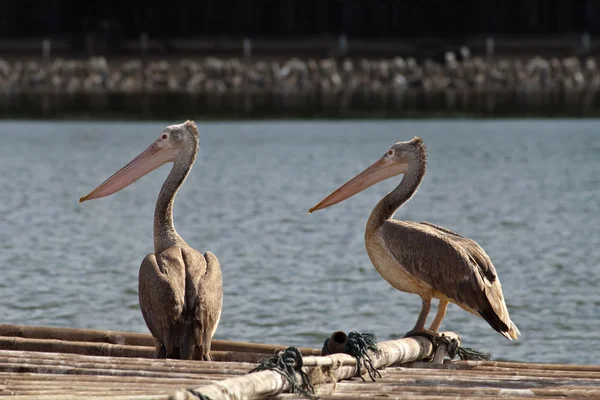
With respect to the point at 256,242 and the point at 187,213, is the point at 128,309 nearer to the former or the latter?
the point at 256,242

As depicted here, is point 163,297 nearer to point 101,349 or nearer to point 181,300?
point 181,300

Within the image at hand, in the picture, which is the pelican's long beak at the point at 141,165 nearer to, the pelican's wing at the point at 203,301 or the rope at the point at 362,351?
the pelican's wing at the point at 203,301

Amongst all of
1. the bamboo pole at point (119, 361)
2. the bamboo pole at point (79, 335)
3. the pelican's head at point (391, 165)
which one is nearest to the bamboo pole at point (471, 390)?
the bamboo pole at point (119, 361)

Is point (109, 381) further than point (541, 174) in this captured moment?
No

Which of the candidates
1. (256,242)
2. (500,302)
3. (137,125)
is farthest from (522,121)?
(500,302)

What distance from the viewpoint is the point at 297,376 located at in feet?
14.9

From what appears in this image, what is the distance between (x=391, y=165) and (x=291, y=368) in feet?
7.93

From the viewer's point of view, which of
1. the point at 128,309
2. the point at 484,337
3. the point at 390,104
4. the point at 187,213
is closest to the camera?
the point at 484,337

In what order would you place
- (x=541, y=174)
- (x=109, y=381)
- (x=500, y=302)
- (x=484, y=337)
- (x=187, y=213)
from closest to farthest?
(x=109, y=381) < (x=500, y=302) < (x=484, y=337) < (x=187, y=213) < (x=541, y=174)

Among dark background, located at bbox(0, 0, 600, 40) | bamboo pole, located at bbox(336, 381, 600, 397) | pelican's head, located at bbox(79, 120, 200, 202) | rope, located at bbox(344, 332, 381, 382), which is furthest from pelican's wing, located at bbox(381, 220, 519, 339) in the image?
dark background, located at bbox(0, 0, 600, 40)

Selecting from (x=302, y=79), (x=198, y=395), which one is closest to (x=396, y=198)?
(x=198, y=395)

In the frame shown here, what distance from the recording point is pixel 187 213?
15.2 metres

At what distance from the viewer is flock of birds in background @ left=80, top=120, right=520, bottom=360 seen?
543cm

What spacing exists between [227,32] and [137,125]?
1316cm
